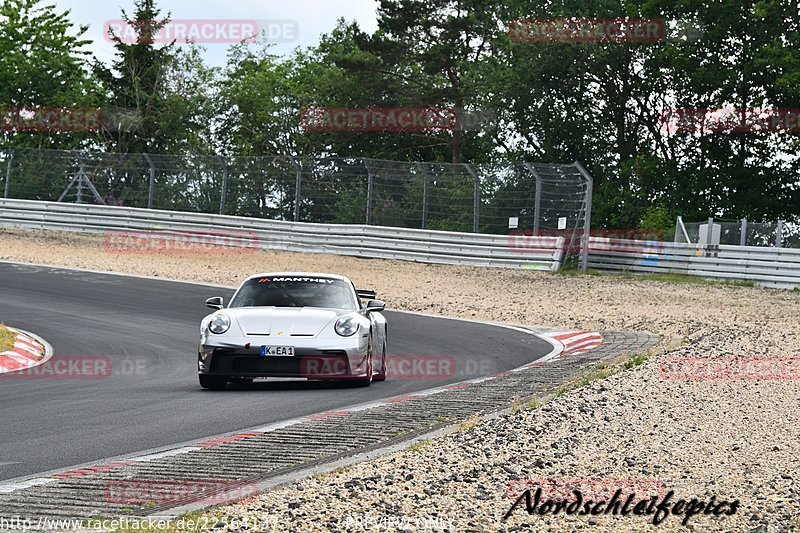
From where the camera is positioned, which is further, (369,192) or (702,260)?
(369,192)

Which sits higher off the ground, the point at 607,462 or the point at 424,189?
the point at 424,189

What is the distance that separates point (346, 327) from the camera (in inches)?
470

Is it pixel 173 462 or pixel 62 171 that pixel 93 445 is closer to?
pixel 173 462

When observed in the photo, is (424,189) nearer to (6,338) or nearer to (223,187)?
(223,187)

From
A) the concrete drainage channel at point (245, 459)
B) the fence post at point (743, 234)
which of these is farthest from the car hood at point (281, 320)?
the fence post at point (743, 234)

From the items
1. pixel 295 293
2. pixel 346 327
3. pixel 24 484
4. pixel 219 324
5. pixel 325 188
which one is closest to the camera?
pixel 24 484

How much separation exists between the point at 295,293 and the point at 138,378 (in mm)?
1864

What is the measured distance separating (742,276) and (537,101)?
58.8 feet

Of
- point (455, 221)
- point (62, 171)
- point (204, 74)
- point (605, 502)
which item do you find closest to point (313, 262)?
point (455, 221)

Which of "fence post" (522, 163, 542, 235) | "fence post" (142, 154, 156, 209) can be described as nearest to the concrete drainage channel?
"fence post" (522, 163, 542, 235)

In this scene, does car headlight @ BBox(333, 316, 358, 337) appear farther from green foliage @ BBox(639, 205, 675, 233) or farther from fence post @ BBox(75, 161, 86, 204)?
green foliage @ BBox(639, 205, 675, 233)

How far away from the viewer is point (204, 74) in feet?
205

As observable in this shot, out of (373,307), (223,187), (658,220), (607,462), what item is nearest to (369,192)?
(223,187)

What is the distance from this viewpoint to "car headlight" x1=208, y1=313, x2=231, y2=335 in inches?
463
